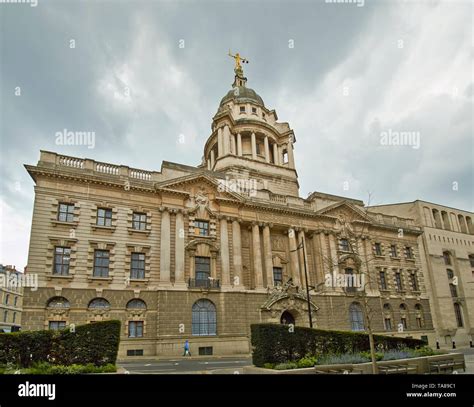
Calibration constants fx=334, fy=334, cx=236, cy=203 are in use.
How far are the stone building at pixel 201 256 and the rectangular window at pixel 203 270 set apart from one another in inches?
3.7

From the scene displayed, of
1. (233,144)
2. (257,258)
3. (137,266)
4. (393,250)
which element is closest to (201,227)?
(257,258)

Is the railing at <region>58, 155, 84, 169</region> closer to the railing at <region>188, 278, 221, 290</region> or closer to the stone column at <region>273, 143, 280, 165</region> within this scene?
the railing at <region>188, 278, 221, 290</region>

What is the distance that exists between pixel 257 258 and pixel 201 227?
21.6 ft

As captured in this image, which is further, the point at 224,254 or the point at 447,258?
the point at 447,258

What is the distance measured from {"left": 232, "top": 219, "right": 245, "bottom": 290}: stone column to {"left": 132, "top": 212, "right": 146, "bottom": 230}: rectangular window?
8.76 metres

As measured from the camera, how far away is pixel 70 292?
25000mm

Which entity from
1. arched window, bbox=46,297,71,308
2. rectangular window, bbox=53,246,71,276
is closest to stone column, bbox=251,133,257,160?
rectangular window, bbox=53,246,71,276

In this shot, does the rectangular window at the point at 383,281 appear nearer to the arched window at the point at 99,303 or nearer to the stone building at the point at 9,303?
the arched window at the point at 99,303

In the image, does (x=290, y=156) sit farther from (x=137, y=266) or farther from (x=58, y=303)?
(x=58, y=303)

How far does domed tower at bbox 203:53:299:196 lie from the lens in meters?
Answer: 42.5

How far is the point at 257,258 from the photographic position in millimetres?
33750

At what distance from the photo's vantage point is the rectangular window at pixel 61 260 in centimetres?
2545
